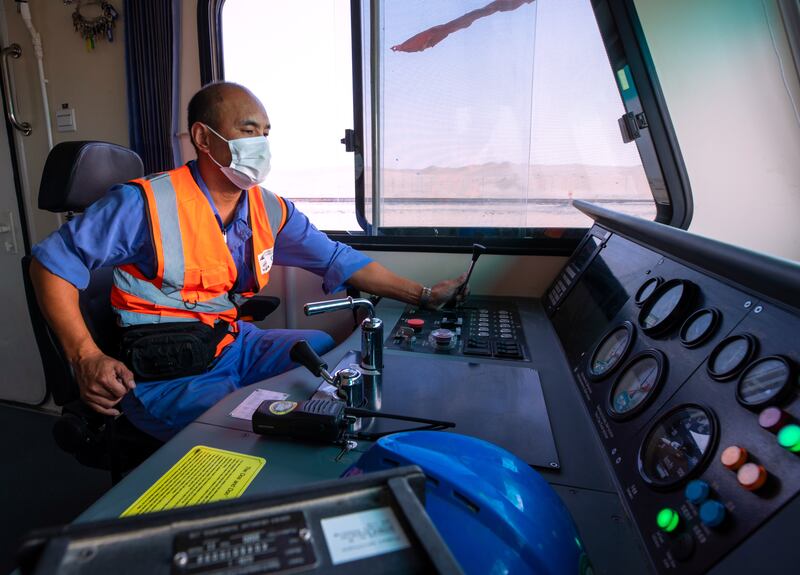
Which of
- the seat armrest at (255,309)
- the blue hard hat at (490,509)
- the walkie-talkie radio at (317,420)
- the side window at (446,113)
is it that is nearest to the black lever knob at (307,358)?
the walkie-talkie radio at (317,420)

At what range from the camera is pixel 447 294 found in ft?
5.02

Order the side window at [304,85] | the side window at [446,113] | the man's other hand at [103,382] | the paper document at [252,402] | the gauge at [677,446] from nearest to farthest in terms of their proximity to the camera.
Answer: the gauge at [677,446]
the paper document at [252,402]
the man's other hand at [103,382]
the side window at [446,113]
the side window at [304,85]

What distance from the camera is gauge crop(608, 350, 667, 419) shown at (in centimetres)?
67

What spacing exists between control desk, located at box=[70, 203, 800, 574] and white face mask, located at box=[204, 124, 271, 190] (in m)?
0.70

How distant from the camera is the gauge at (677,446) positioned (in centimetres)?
51

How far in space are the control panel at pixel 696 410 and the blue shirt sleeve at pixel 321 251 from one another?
3.24 ft

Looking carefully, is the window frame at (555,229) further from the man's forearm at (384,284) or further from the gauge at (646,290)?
the gauge at (646,290)

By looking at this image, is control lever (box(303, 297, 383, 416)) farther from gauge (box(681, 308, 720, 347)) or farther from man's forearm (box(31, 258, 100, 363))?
man's forearm (box(31, 258, 100, 363))

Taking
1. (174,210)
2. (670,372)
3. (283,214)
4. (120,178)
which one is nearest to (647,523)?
(670,372)

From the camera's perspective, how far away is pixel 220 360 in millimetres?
1394

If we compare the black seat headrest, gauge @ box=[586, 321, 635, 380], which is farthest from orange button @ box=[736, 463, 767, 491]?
the black seat headrest

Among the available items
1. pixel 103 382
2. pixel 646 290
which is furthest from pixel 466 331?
pixel 103 382

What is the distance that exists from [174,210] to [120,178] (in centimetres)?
33

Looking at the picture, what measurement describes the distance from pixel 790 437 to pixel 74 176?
1.70 m
